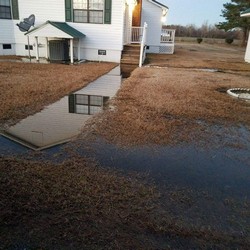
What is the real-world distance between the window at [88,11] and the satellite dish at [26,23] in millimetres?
2111

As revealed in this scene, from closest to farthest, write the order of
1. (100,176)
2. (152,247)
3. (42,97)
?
1. (152,247)
2. (100,176)
3. (42,97)

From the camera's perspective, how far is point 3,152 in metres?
3.54

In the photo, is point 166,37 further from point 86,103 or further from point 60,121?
point 60,121

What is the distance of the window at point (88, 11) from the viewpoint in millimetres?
12297

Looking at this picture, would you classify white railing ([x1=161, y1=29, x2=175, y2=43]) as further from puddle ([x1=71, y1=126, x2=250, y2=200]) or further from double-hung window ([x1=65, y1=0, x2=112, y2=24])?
puddle ([x1=71, y1=126, x2=250, y2=200])

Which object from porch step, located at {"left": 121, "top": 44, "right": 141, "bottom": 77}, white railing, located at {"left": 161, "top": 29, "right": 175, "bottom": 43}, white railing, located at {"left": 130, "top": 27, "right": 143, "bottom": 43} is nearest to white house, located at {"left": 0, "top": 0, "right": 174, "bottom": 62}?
porch step, located at {"left": 121, "top": 44, "right": 141, "bottom": 77}

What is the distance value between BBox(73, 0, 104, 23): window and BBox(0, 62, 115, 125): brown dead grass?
125 inches

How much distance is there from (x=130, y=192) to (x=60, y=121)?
260 cm

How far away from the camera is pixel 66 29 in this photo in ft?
39.2

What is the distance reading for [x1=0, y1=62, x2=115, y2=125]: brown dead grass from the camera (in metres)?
5.35

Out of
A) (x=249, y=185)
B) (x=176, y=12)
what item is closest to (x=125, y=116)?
(x=249, y=185)

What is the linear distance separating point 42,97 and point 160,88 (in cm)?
358

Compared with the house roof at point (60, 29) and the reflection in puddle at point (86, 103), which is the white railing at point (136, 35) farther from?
the reflection in puddle at point (86, 103)

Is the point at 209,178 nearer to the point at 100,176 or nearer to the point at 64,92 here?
the point at 100,176
